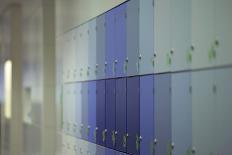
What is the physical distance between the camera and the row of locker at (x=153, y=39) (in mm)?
2258

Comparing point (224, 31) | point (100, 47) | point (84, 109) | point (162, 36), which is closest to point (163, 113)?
point (162, 36)

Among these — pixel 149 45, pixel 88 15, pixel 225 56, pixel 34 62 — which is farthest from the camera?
pixel 34 62

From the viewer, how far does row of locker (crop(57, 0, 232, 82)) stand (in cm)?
226

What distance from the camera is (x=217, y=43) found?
2209 mm

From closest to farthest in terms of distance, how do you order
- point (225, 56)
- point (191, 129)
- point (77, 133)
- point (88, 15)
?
point (225, 56) → point (191, 129) → point (88, 15) → point (77, 133)

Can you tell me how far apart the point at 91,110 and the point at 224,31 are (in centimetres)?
257

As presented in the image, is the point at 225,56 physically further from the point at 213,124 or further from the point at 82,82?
the point at 82,82

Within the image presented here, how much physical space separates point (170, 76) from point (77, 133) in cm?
239

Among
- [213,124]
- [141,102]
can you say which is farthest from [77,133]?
[213,124]

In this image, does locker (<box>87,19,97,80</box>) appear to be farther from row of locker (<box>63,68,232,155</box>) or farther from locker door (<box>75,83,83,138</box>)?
locker door (<box>75,83,83,138</box>)

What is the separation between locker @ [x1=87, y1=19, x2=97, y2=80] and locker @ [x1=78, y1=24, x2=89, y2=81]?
4.3 inches

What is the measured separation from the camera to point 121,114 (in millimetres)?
3660

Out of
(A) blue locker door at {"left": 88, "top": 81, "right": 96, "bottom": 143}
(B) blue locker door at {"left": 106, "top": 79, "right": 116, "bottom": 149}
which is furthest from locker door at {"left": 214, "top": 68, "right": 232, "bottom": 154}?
(A) blue locker door at {"left": 88, "top": 81, "right": 96, "bottom": 143}

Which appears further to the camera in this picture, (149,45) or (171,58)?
(149,45)
